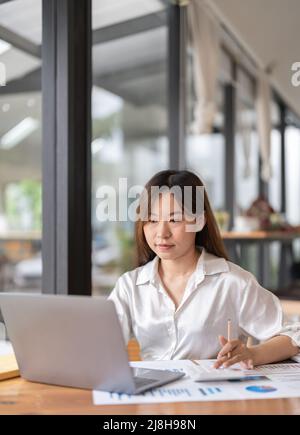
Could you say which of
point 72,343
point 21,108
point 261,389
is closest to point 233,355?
point 261,389

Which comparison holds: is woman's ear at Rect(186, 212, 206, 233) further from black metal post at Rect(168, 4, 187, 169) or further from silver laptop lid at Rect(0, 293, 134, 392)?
black metal post at Rect(168, 4, 187, 169)

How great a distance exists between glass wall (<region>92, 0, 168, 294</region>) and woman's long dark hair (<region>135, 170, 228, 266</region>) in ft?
0.35

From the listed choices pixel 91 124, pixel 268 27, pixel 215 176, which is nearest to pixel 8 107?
pixel 91 124

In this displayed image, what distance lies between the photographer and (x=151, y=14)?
3.11 metres

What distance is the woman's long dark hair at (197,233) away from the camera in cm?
173

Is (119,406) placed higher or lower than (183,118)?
lower

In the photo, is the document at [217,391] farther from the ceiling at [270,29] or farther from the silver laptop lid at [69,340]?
the ceiling at [270,29]

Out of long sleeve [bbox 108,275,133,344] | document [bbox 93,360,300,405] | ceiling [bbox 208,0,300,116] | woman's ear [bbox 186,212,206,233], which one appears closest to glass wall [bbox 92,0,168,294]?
long sleeve [bbox 108,275,133,344]

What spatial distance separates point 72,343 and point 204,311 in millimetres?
544

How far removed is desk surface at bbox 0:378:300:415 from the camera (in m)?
1.13

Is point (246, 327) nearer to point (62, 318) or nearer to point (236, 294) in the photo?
point (236, 294)

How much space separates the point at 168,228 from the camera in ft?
5.67

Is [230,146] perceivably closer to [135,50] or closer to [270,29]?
[135,50]

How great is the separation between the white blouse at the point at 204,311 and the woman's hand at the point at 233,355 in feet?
0.78
